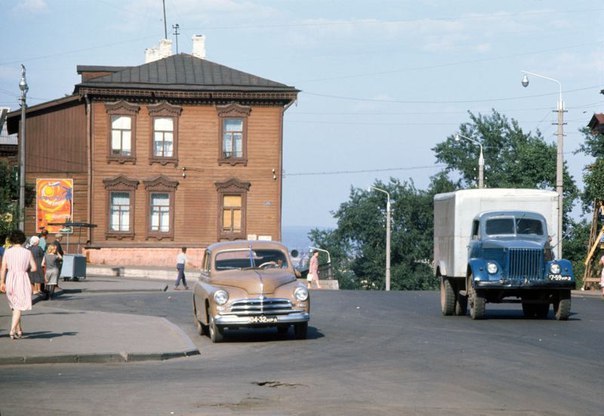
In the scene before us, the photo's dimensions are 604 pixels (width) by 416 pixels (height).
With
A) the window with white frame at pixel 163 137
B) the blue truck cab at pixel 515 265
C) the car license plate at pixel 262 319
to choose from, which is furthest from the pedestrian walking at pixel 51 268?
the window with white frame at pixel 163 137

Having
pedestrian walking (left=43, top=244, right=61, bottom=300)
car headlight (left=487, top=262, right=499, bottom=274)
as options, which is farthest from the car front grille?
pedestrian walking (left=43, top=244, right=61, bottom=300)

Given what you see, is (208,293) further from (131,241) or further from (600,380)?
(131,241)

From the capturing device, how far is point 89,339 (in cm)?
2069

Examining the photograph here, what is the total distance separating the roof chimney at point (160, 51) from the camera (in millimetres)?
76188

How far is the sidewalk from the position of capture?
17984 mm

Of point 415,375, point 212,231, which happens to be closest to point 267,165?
point 212,231

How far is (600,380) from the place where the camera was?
594 inches

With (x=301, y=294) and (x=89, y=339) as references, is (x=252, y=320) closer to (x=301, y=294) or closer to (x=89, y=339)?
(x=301, y=294)

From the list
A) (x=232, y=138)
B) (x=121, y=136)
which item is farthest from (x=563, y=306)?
(x=121, y=136)

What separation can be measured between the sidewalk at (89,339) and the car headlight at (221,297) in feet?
2.80

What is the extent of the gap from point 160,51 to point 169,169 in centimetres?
1304

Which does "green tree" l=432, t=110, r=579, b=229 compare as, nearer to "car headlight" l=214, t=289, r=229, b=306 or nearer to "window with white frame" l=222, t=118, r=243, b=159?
"window with white frame" l=222, t=118, r=243, b=159

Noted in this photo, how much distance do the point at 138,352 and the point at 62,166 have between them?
49.5m

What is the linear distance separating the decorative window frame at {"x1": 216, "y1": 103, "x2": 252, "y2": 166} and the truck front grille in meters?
39.6
